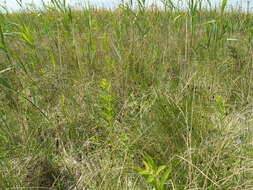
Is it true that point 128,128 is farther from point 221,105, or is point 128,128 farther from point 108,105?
point 221,105

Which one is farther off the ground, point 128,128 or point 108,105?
point 108,105

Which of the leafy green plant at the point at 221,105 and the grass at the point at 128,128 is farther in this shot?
the leafy green plant at the point at 221,105

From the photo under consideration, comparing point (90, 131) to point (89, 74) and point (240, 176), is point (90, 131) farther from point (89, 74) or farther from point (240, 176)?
point (240, 176)

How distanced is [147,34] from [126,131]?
4.02 feet

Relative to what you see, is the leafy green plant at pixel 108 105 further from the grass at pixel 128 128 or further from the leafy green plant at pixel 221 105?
the leafy green plant at pixel 221 105

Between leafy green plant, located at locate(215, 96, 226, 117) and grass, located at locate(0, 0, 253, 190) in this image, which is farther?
leafy green plant, located at locate(215, 96, 226, 117)

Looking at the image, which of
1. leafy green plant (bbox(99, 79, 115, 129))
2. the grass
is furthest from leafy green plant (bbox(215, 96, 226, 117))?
leafy green plant (bbox(99, 79, 115, 129))

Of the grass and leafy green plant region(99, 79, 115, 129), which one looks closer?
the grass

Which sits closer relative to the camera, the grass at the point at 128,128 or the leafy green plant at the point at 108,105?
the grass at the point at 128,128

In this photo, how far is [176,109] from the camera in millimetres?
1113

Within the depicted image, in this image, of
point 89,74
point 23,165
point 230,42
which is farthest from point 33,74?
point 230,42

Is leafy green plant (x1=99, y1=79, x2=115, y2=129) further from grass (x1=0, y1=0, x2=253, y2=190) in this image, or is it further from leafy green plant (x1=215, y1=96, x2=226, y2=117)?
leafy green plant (x1=215, y1=96, x2=226, y2=117)

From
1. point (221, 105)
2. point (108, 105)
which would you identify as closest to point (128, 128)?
point (108, 105)

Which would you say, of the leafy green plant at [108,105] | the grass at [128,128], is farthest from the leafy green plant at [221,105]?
the leafy green plant at [108,105]
